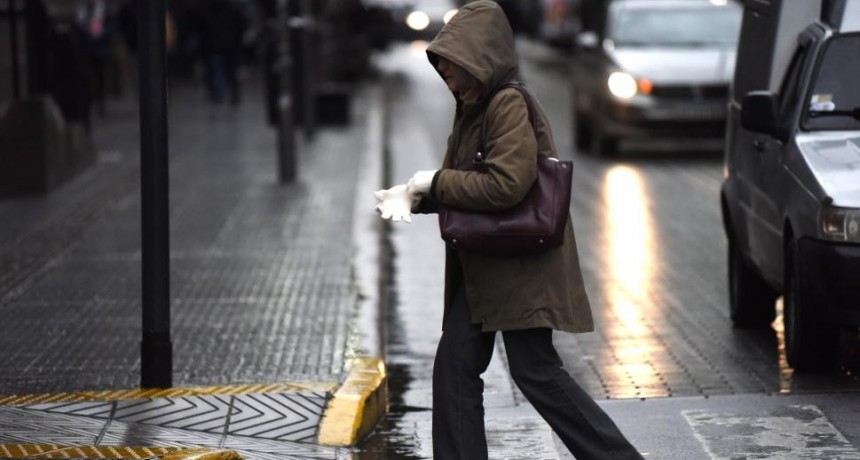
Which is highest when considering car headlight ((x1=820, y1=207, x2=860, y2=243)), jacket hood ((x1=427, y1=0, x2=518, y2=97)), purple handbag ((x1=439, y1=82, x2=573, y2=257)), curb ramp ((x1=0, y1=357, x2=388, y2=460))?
jacket hood ((x1=427, y1=0, x2=518, y2=97))

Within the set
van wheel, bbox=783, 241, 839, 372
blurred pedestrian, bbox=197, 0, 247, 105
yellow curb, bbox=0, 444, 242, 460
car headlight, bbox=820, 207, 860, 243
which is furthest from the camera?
blurred pedestrian, bbox=197, 0, 247, 105

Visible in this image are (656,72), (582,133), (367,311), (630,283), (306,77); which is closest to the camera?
(367,311)

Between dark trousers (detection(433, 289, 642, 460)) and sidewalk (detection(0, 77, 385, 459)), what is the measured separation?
3.24ft

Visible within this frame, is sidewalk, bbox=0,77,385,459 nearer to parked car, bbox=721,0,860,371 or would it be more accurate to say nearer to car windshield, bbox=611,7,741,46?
parked car, bbox=721,0,860,371

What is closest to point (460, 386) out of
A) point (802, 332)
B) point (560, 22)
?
point (802, 332)

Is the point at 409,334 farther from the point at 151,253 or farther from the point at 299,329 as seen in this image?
the point at 151,253

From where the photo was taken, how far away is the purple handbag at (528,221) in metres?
5.91

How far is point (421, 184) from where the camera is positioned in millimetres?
6031

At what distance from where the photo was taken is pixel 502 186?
5.84 m

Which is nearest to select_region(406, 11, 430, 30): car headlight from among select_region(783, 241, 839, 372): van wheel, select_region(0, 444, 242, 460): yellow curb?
select_region(783, 241, 839, 372): van wheel

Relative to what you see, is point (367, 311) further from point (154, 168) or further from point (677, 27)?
point (677, 27)

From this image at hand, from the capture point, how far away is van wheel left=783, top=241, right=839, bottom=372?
27.4 feet

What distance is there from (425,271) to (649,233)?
247 cm

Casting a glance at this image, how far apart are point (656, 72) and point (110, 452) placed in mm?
15386
